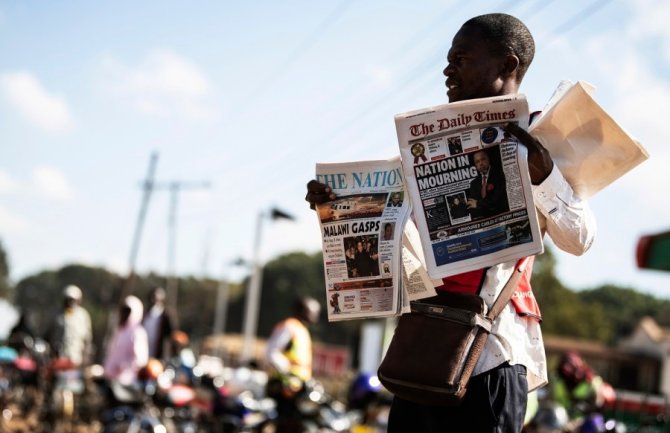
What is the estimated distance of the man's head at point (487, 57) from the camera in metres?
2.89

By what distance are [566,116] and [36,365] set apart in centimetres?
1341

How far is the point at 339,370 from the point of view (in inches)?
1540

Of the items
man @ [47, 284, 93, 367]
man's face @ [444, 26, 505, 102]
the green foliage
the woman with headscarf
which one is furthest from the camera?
the green foliage

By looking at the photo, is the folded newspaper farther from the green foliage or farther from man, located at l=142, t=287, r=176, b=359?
the green foliage

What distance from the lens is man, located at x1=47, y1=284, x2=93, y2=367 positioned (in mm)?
13359

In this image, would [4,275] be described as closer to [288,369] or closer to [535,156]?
[288,369]

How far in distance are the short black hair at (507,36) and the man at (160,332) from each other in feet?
30.2

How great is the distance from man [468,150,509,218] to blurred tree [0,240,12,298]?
99.2 meters

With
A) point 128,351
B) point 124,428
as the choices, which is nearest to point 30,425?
point 128,351

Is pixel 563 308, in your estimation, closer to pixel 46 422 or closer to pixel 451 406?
pixel 46 422

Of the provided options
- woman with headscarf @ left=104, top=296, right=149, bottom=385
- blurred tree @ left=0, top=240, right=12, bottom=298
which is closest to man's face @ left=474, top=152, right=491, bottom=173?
woman with headscarf @ left=104, top=296, right=149, bottom=385

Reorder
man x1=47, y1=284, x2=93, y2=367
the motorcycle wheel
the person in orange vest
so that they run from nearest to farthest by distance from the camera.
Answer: the motorcycle wheel
the person in orange vest
man x1=47, y1=284, x2=93, y2=367

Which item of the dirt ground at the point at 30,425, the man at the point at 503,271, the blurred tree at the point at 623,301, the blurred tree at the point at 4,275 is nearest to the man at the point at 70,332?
the dirt ground at the point at 30,425

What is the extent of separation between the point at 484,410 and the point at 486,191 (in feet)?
1.99
